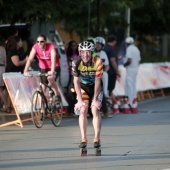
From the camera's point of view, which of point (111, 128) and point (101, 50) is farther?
point (101, 50)

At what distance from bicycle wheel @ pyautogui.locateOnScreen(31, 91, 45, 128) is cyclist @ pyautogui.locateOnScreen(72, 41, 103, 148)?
372 cm

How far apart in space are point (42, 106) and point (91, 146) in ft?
10.6

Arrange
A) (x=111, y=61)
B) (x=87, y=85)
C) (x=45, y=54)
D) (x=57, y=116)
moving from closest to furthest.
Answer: (x=87, y=85) → (x=45, y=54) → (x=57, y=116) → (x=111, y=61)

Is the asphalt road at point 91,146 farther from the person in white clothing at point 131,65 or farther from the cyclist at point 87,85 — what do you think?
the person in white clothing at point 131,65

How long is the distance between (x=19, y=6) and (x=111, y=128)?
4245mm

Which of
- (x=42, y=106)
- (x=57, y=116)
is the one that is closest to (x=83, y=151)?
(x=42, y=106)

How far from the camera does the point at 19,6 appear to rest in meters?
18.5

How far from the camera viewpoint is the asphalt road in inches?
435

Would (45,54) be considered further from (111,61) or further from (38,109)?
(111,61)

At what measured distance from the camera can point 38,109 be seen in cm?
1606

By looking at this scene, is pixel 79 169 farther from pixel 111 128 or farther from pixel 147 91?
pixel 147 91

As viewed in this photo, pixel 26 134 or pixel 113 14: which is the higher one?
pixel 113 14

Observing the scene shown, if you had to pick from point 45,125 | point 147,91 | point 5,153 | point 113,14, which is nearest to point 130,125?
point 45,125

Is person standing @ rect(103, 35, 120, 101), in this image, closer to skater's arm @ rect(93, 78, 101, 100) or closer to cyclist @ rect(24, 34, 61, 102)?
cyclist @ rect(24, 34, 61, 102)
